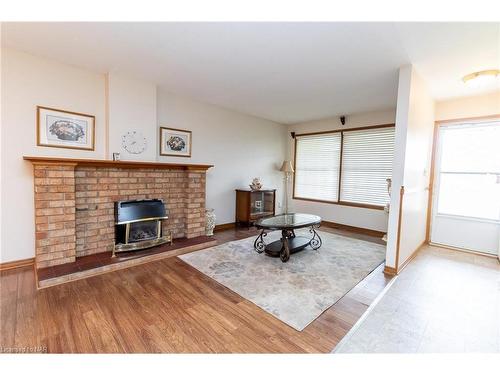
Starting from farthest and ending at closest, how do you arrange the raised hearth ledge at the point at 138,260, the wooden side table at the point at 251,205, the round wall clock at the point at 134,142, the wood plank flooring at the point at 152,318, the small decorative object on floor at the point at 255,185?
the small decorative object on floor at the point at 255,185, the wooden side table at the point at 251,205, the round wall clock at the point at 134,142, the raised hearth ledge at the point at 138,260, the wood plank flooring at the point at 152,318

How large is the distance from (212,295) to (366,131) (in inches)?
169

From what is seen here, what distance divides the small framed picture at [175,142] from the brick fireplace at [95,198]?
1.29 ft

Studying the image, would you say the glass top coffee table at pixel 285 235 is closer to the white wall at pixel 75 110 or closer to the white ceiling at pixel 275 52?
the white wall at pixel 75 110

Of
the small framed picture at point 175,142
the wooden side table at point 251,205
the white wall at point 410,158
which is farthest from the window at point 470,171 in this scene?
the small framed picture at point 175,142

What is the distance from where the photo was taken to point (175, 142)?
3.91 meters

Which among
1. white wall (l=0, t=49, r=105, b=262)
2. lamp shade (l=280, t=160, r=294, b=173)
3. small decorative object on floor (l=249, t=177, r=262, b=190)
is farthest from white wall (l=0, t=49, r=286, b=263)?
lamp shade (l=280, t=160, r=294, b=173)

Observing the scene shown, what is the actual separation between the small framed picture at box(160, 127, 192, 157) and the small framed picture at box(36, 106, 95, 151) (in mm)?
996

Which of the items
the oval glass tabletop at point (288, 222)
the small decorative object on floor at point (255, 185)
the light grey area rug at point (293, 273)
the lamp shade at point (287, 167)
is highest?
the lamp shade at point (287, 167)

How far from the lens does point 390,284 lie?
2.51 metres

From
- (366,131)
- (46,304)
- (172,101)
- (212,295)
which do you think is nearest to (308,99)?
(366,131)

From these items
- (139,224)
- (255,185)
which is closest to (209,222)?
(139,224)

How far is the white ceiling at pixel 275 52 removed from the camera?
2006mm

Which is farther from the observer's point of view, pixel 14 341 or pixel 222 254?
pixel 222 254
